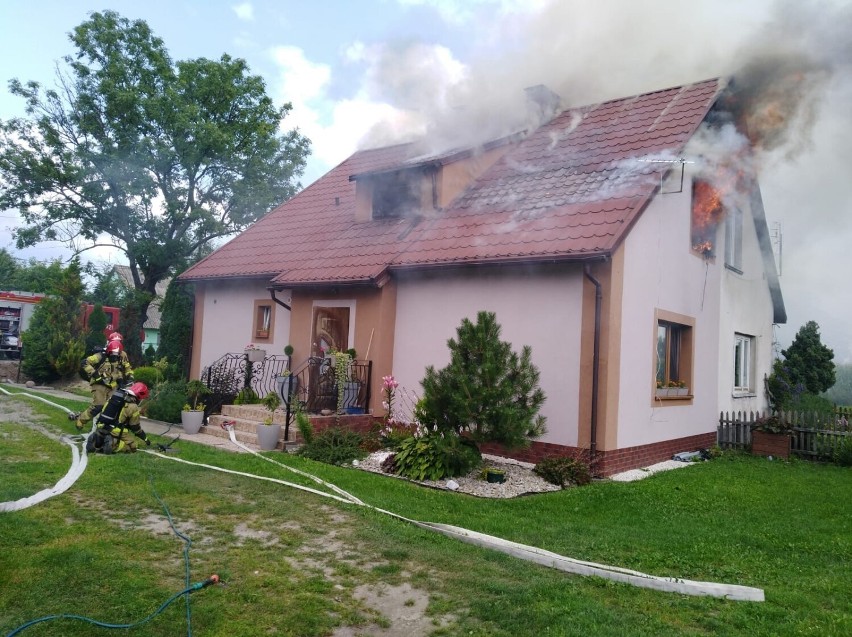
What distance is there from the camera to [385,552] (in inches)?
209

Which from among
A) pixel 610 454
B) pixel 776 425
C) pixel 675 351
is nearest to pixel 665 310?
pixel 675 351

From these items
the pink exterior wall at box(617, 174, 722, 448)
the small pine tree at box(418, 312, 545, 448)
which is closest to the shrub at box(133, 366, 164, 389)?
the small pine tree at box(418, 312, 545, 448)

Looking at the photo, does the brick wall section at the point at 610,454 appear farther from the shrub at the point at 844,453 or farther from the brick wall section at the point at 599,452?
the shrub at the point at 844,453

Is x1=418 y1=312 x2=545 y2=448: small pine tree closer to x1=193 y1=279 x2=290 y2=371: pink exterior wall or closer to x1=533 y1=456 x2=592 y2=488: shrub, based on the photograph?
x1=533 y1=456 x2=592 y2=488: shrub

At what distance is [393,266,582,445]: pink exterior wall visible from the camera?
9.78 meters

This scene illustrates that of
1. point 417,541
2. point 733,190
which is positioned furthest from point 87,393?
point 733,190

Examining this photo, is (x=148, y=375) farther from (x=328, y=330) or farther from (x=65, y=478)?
(x=65, y=478)

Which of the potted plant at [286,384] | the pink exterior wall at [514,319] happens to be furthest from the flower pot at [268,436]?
the pink exterior wall at [514,319]

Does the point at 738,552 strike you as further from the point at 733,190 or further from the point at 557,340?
the point at 733,190

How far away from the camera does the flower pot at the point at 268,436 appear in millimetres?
10547

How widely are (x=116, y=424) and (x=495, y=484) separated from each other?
17.8 ft

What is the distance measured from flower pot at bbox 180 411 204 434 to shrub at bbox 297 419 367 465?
2.94 meters

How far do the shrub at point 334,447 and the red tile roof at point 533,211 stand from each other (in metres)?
2.92

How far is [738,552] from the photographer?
5789 millimetres
